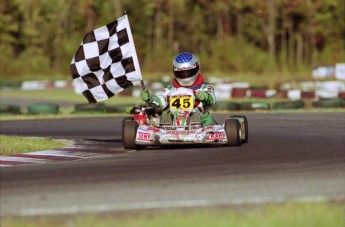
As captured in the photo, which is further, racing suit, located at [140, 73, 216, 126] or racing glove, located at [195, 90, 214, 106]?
racing suit, located at [140, 73, 216, 126]

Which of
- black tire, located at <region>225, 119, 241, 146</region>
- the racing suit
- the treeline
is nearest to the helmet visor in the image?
the racing suit

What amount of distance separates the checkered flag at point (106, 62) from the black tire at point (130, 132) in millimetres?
755

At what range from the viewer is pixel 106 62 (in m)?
12.6

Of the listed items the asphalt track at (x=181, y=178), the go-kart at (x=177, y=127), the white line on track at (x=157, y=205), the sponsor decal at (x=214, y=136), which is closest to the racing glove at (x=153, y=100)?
the go-kart at (x=177, y=127)

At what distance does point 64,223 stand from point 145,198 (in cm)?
117

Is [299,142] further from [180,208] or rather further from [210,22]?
[210,22]

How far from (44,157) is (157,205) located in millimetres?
4052

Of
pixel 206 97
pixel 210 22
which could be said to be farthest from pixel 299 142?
pixel 210 22

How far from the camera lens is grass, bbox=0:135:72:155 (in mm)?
11697

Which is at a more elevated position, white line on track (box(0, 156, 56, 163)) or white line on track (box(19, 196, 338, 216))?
white line on track (box(0, 156, 56, 163))

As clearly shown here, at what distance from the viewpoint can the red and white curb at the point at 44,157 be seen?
10414 mm

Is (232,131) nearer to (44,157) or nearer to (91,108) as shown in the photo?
(44,157)

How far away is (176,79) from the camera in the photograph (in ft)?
41.0

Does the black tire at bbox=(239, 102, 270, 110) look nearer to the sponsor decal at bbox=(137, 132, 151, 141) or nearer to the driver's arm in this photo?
the driver's arm
